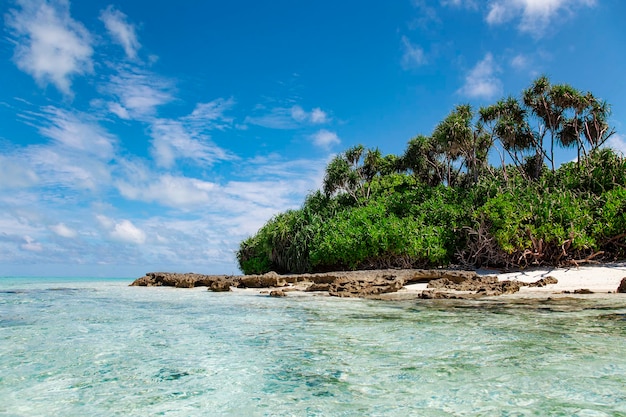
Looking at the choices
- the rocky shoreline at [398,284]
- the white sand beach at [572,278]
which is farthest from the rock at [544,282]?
the white sand beach at [572,278]

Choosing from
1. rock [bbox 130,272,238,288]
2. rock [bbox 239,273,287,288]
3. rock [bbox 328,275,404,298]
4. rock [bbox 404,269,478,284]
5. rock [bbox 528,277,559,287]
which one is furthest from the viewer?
rock [bbox 130,272,238,288]

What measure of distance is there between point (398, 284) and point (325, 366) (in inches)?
477

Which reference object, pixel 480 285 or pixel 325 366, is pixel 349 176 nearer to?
pixel 480 285

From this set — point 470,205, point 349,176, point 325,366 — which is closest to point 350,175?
point 349,176

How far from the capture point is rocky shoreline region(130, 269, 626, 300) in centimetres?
1463

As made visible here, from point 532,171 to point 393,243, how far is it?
17.9 metres

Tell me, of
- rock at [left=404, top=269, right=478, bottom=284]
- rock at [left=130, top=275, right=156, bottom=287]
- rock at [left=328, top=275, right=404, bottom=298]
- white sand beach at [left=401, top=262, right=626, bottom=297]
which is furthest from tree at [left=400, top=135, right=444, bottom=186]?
rock at [left=130, top=275, right=156, bottom=287]

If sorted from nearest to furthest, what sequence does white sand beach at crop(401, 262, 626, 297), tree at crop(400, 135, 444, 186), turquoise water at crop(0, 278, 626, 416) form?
turquoise water at crop(0, 278, 626, 416)
white sand beach at crop(401, 262, 626, 297)
tree at crop(400, 135, 444, 186)

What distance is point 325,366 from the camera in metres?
5.35

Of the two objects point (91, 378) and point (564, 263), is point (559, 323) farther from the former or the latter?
point (564, 263)

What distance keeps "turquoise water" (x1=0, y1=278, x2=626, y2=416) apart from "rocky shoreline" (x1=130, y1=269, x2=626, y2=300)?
16.6 ft

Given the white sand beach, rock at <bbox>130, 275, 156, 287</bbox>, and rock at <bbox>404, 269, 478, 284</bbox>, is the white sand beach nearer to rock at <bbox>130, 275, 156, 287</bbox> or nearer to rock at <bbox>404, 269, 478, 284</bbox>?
rock at <bbox>404, 269, 478, 284</bbox>

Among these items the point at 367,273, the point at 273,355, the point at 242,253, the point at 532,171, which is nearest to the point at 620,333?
the point at 273,355

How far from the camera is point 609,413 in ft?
11.6
